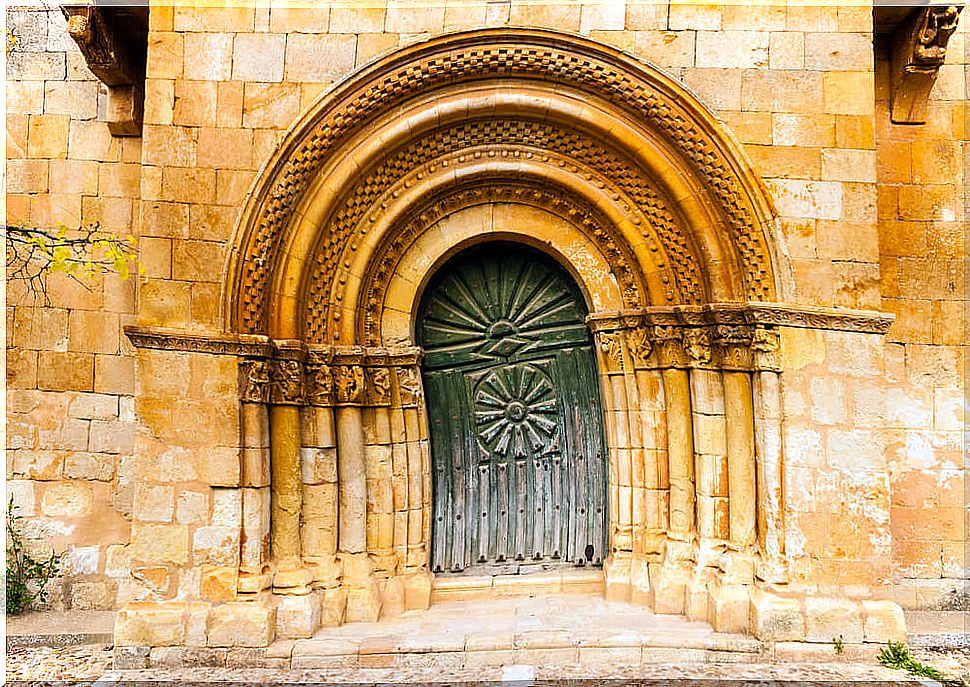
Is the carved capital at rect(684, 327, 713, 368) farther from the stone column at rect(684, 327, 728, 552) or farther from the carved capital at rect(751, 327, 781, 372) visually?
the carved capital at rect(751, 327, 781, 372)

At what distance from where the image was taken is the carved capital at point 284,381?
4.74 m

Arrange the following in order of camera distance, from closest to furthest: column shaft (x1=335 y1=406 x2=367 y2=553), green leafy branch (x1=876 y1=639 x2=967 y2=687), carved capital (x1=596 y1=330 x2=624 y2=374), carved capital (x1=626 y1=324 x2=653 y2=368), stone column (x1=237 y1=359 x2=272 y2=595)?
green leafy branch (x1=876 y1=639 x2=967 y2=687) → stone column (x1=237 y1=359 x2=272 y2=595) → column shaft (x1=335 y1=406 x2=367 y2=553) → carved capital (x1=626 y1=324 x2=653 y2=368) → carved capital (x1=596 y1=330 x2=624 y2=374)

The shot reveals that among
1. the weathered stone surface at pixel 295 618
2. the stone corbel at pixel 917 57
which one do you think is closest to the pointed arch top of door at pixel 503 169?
the weathered stone surface at pixel 295 618

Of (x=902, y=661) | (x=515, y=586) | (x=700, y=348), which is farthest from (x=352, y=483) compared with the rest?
(x=902, y=661)

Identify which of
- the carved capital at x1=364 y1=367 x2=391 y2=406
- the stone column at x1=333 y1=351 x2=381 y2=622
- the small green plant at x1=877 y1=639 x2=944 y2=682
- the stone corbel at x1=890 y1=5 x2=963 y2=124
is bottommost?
the small green plant at x1=877 y1=639 x2=944 y2=682

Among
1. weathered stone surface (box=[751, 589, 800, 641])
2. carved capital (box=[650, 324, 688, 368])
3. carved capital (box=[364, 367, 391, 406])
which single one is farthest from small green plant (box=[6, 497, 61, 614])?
weathered stone surface (box=[751, 589, 800, 641])

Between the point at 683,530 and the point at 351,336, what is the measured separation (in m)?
2.74

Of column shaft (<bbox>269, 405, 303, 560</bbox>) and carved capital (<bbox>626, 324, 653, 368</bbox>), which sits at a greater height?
carved capital (<bbox>626, 324, 653, 368</bbox>)

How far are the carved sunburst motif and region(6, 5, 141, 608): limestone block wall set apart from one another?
2.88 meters

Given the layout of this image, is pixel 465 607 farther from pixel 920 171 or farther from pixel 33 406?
pixel 920 171

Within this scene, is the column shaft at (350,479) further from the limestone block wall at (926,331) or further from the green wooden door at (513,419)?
the limestone block wall at (926,331)

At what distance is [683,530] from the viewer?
5.00 meters

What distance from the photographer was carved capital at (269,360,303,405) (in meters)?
4.74

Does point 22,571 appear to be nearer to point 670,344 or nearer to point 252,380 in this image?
point 252,380
